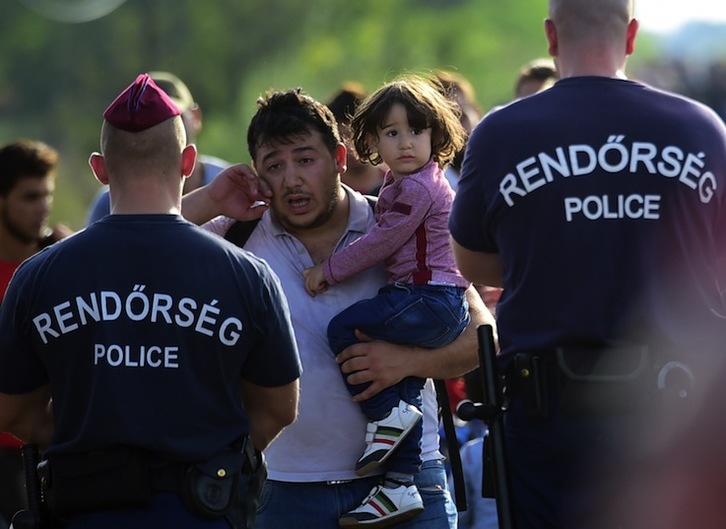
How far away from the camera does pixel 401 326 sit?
191 inches

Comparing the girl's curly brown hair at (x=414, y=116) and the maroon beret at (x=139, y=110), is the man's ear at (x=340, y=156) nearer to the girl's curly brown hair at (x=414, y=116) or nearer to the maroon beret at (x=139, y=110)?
the girl's curly brown hair at (x=414, y=116)

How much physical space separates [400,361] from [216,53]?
3990cm

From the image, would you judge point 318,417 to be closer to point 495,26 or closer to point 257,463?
point 257,463

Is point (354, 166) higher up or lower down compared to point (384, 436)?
higher up

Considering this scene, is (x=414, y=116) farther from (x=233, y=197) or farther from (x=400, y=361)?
(x=400, y=361)

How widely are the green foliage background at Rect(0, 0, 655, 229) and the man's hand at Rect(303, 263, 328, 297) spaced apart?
120ft

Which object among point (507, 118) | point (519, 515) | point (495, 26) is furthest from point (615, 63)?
point (495, 26)

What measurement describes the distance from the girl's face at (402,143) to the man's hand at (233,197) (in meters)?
0.43

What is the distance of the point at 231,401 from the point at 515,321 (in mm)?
917

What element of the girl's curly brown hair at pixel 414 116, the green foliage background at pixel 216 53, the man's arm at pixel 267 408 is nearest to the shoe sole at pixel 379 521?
the man's arm at pixel 267 408

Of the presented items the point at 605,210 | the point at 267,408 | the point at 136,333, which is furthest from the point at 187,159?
the point at 605,210

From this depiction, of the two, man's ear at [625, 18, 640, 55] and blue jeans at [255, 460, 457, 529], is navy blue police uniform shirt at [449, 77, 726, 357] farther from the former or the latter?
blue jeans at [255, 460, 457, 529]

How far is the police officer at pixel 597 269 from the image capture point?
166 inches

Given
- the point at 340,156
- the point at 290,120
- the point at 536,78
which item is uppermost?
the point at 536,78
